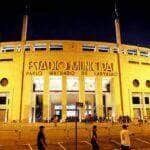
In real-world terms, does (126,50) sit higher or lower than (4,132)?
higher

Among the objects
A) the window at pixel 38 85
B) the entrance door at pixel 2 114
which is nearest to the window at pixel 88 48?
the window at pixel 38 85

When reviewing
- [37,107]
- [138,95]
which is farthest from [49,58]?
[138,95]

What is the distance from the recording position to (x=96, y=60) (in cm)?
3562

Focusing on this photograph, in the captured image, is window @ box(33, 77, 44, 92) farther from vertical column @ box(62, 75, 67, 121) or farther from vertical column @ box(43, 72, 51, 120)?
vertical column @ box(62, 75, 67, 121)

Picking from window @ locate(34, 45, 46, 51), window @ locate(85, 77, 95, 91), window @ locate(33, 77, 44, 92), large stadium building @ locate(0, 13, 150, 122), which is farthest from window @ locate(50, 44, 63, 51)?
window @ locate(85, 77, 95, 91)

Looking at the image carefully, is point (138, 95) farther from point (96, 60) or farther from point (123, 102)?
point (96, 60)

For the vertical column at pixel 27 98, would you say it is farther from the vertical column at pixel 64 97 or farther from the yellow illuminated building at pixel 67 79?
the vertical column at pixel 64 97

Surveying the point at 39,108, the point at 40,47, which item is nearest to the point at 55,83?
the point at 39,108

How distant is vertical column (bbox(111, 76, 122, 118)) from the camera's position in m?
35.4

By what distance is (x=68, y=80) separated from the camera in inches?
1430

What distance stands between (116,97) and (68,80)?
734cm

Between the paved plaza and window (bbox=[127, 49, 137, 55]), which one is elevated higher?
window (bbox=[127, 49, 137, 55])

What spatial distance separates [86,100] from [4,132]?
64.5 feet

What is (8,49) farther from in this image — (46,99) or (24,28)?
(46,99)
